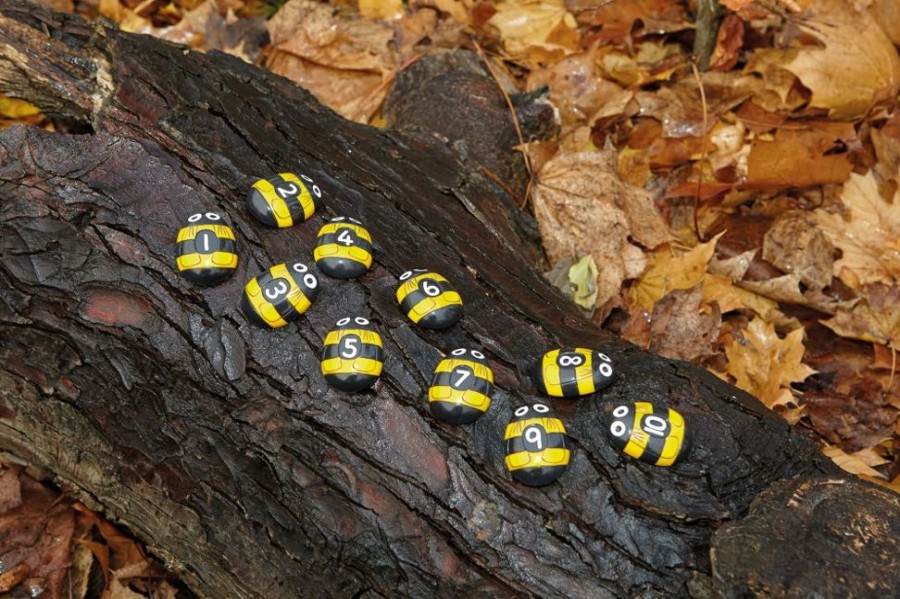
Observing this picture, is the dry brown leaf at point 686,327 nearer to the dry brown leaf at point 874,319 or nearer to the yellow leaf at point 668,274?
the yellow leaf at point 668,274

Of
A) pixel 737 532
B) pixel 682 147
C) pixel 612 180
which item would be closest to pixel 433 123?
pixel 612 180

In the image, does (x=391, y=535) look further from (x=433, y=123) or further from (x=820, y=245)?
(x=820, y=245)

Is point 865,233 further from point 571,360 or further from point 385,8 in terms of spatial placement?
point 385,8

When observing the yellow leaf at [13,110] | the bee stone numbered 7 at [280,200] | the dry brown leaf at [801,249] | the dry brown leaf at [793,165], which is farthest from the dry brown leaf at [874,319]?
the yellow leaf at [13,110]

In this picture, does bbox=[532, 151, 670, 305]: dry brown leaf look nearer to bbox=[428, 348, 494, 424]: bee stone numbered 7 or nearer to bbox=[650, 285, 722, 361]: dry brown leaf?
bbox=[650, 285, 722, 361]: dry brown leaf

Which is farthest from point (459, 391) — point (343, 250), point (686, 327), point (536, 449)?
point (686, 327)

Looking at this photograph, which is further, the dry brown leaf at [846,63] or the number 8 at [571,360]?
the dry brown leaf at [846,63]

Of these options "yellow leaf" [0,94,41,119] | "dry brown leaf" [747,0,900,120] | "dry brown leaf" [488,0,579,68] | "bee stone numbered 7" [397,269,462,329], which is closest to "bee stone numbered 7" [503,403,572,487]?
"bee stone numbered 7" [397,269,462,329]

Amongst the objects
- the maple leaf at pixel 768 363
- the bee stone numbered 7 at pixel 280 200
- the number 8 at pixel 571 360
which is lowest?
the maple leaf at pixel 768 363
